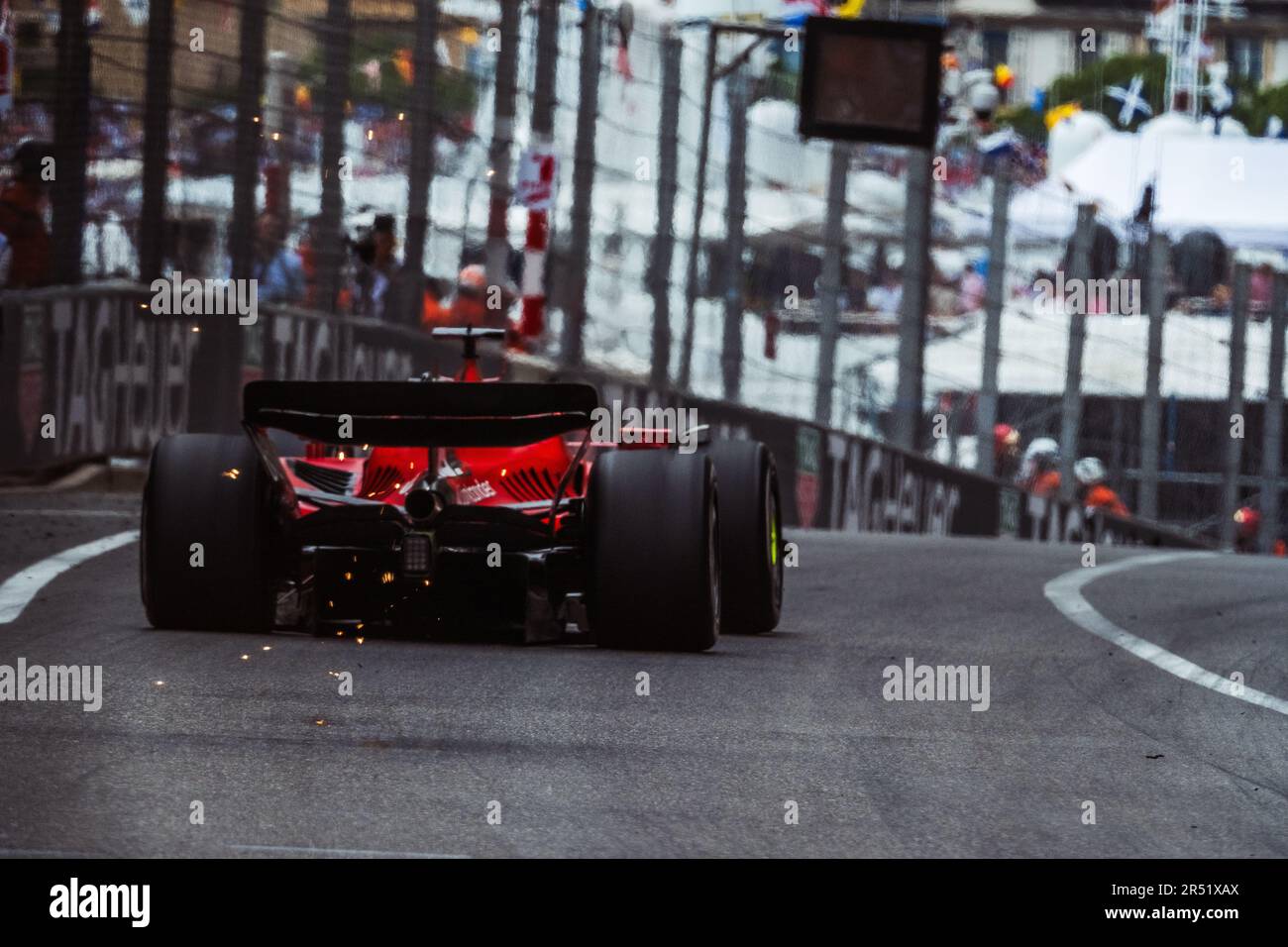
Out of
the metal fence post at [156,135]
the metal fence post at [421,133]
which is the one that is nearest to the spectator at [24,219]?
the metal fence post at [156,135]

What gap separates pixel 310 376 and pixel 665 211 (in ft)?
10.5

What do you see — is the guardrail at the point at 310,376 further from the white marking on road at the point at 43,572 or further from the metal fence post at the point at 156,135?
the white marking on road at the point at 43,572

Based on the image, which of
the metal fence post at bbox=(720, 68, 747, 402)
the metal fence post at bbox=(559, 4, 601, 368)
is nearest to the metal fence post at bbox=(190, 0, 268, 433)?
the metal fence post at bbox=(559, 4, 601, 368)

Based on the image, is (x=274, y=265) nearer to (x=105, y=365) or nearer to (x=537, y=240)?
(x=105, y=365)

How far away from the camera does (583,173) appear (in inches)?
664

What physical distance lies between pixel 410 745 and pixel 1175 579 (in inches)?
267

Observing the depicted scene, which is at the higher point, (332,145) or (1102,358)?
(332,145)

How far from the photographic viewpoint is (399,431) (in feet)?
24.2

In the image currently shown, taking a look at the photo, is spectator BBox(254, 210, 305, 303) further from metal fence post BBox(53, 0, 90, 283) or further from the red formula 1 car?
the red formula 1 car

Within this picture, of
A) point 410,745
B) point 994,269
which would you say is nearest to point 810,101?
point 994,269

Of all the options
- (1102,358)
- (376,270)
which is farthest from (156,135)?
(1102,358)

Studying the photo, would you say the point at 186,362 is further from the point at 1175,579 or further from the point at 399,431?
the point at 399,431

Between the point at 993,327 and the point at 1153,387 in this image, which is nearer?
the point at 993,327

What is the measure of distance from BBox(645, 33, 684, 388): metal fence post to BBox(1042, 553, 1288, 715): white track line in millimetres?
5052
